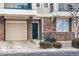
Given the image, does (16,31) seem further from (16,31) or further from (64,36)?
(64,36)

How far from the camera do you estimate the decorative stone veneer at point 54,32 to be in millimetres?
24250

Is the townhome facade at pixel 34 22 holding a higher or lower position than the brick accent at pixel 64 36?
higher

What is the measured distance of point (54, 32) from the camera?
2430 cm

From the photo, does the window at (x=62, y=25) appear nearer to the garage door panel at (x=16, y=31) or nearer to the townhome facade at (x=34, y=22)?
the townhome facade at (x=34, y=22)

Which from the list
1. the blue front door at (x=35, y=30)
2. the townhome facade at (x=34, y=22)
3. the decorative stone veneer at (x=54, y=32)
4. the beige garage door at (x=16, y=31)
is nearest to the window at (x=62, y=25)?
the townhome facade at (x=34, y=22)

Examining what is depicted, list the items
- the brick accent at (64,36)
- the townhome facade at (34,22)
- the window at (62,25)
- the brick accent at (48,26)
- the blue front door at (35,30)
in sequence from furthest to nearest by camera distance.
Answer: the blue front door at (35,30), the window at (62,25), the brick accent at (48,26), the brick accent at (64,36), the townhome facade at (34,22)

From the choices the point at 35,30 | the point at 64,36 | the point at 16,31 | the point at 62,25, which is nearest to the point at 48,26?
the point at 62,25

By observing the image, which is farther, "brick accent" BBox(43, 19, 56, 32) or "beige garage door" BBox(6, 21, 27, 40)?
"brick accent" BBox(43, 19, 56, 32)

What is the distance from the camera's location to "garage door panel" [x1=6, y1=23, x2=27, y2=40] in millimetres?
23984

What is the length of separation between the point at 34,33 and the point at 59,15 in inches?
164

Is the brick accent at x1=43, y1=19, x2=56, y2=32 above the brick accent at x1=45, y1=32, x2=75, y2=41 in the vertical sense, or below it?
above

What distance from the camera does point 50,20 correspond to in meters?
26.1

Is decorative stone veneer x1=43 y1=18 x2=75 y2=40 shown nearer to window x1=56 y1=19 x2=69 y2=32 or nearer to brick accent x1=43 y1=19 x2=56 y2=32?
brick accent x1=43 y1=19 x2=56 y2=32

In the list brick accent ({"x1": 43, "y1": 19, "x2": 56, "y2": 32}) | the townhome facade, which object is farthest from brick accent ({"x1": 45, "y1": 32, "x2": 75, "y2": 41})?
brick accent ({"x1": 43, "y1": 19, "x2": 56, "y2": 32})
